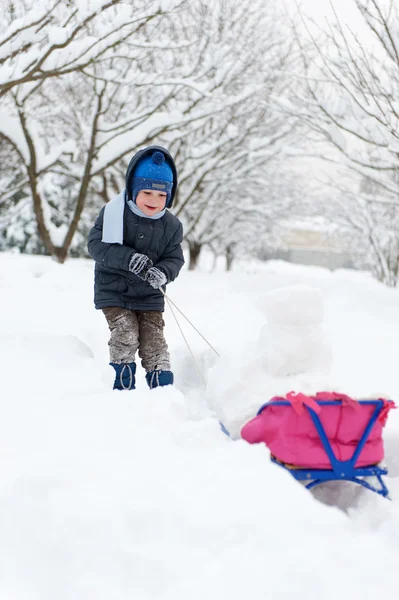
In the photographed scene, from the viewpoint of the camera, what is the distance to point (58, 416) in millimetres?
2322

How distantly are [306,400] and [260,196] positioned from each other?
15136mm

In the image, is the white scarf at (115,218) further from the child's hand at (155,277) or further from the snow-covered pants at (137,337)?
the snow-covered pants at (137,337)

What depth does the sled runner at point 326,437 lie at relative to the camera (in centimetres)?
189

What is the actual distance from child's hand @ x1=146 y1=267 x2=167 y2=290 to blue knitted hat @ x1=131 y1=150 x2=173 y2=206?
1.54 ft

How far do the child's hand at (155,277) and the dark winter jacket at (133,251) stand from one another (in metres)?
0.11

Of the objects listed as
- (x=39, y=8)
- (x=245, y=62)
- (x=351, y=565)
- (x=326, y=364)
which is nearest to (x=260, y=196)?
(x=245, y=62)

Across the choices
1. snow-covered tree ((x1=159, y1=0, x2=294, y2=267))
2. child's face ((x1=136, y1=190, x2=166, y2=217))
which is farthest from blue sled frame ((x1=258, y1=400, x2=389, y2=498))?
snow-covered tree ((x1=159, y1=0, x2=294, y2=267))

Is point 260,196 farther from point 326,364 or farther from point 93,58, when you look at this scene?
point 326,364

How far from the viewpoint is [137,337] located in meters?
3.09

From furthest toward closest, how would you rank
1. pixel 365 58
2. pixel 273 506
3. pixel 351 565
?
pixel 365 58, pixel 273 506, pixel 351 565

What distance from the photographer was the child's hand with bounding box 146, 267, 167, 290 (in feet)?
9.46

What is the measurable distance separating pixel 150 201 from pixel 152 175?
15cm

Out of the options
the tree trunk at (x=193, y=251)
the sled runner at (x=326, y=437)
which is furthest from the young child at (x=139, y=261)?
the tree trunk at (x=193, y=251)

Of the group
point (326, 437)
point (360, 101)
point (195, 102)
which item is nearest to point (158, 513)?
point (326, 437)
